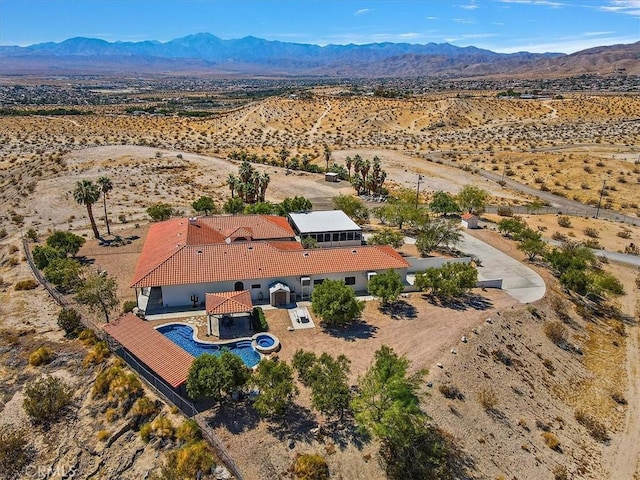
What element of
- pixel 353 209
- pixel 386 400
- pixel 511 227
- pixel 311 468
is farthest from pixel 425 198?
pixel 311 468

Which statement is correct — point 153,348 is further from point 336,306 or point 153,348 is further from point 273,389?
point 336,306

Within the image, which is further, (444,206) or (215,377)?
(444,206)

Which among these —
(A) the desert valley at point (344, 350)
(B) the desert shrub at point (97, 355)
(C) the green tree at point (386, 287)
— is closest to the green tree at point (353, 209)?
(A) the desert valley at point (344, 350)

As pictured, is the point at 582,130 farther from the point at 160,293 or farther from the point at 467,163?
the point at 160,293

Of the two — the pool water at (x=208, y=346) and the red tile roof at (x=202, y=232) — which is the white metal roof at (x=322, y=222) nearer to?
the red tile roof at (x=202, y=232)

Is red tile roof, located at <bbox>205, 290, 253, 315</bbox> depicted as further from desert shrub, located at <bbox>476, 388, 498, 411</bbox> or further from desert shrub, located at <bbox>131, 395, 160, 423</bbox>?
desert shrub, located at <bbox>476, 388, 498, 411</bbox>

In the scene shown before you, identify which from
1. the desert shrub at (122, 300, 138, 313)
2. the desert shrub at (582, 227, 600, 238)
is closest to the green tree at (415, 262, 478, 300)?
the desert shrub at (122, 300, 138, 313)

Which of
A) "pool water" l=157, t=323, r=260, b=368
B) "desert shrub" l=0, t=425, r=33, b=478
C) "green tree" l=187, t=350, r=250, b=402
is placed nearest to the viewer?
"desert shrub" l=0, t=425, r=33, b=478
